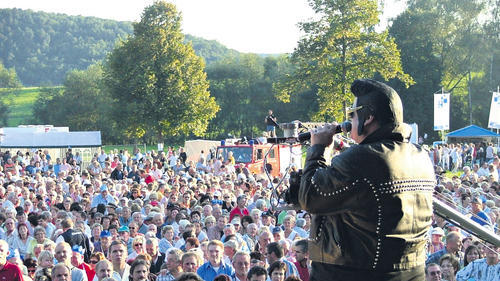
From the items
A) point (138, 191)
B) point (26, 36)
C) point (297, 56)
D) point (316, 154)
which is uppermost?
point (26, 36)

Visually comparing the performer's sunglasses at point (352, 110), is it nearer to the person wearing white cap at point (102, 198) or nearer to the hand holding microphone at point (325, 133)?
the hand holding microphone at point (325, 133)

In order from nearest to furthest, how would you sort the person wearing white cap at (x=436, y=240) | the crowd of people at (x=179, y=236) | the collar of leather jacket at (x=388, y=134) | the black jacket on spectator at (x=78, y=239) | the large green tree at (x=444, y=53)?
the collar of leather jacket at (x=388, y=134) < the crowd of people at (x=179, y=236) < the person wearing white cap at (x=436, y=240) < the black jacket on spectator at (x=78, y=239) < the large green tree at (x=444, y=53)

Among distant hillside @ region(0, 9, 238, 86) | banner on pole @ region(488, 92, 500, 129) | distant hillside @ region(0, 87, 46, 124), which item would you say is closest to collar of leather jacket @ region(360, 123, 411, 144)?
banner on pole @ region(488, 92, 500, 129)

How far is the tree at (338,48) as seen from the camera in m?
32.2

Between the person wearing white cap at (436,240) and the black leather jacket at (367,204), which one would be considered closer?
the black leather jacket at (367,204)

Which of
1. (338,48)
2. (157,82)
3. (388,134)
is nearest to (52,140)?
(157,82)

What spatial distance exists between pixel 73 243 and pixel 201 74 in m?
40.3

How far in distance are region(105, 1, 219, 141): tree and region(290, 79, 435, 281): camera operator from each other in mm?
44628

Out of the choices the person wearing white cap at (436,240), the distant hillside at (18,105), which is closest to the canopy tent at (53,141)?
the person wearing white cap at (436,240)

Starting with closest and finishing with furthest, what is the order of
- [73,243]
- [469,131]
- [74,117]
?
1. [73,243]
2. [469,131]
3. [74,117]

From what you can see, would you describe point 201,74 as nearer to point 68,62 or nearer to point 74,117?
point 74,117

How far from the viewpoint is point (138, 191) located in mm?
16766

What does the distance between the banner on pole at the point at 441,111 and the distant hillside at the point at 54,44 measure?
132811 millimetres

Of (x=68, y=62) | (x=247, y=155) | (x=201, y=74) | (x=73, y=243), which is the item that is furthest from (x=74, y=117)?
(x=68, y=62)
